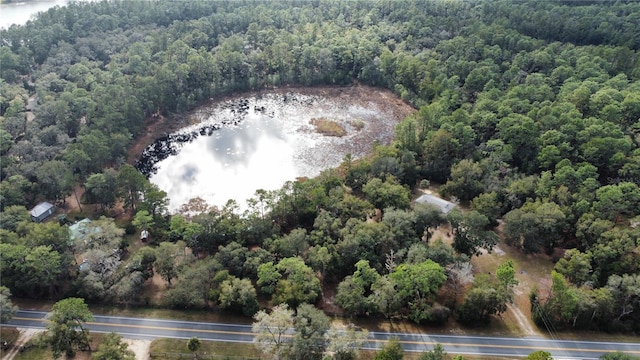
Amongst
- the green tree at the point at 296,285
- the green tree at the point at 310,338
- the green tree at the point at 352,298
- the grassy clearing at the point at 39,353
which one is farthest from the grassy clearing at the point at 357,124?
the grassy clearing at the point at 39,353

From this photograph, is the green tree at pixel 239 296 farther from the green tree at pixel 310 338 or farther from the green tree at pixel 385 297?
the green tree at pixel 385 297

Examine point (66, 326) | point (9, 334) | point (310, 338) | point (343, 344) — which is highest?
point (66, 326)

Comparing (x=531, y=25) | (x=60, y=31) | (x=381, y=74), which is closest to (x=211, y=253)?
(x=381, y=74)

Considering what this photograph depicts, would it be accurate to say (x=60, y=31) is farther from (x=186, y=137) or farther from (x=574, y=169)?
(x=574, y=169)

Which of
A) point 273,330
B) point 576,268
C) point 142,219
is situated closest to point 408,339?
point 273,330

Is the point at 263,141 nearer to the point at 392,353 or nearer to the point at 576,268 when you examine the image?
the point at 392,353

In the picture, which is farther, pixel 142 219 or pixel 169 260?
pixel 142 219

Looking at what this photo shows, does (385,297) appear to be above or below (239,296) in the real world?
above

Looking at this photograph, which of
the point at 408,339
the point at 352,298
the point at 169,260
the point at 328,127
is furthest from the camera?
the point at 328,127
